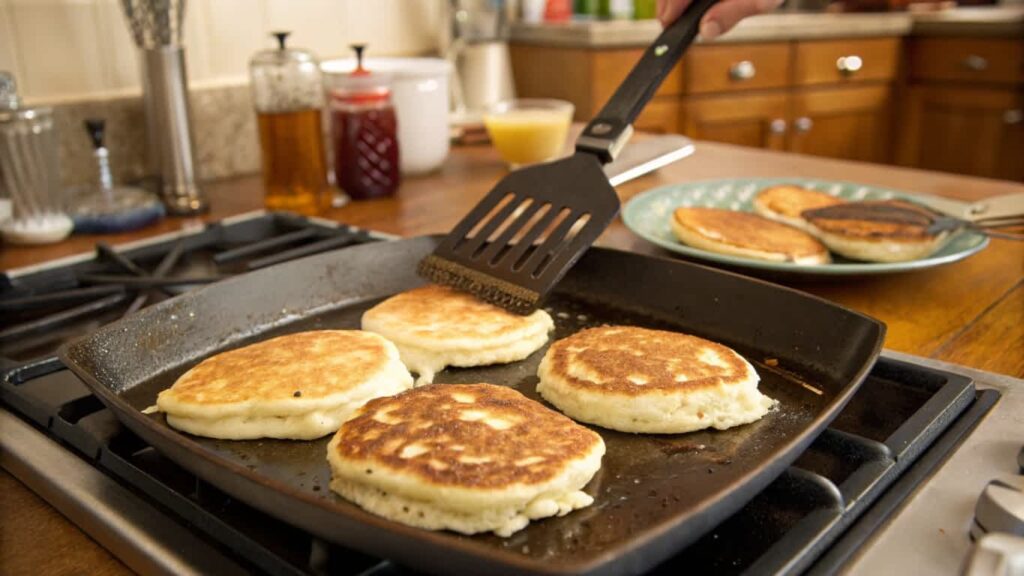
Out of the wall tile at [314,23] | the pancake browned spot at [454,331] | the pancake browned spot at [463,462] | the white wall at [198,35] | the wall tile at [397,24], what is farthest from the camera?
the wall tile at [397,24]

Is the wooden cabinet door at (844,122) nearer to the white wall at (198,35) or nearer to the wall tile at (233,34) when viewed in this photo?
the white wall at (198,35)

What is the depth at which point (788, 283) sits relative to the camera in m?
1.22

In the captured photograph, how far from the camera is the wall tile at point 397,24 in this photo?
2.22 m

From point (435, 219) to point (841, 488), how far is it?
3.49 feet

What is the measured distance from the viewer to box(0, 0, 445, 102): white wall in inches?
64.5

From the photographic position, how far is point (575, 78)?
3.02 metres

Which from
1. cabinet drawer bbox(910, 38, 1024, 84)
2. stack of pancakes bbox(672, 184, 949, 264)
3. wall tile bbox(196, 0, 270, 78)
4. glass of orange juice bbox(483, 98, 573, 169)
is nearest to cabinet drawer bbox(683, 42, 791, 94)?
cabinet drawer bbox(910, 38, 1024, 84)

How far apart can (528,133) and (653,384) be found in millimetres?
1161

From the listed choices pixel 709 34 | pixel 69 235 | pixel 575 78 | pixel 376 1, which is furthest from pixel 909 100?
pixel 69 235

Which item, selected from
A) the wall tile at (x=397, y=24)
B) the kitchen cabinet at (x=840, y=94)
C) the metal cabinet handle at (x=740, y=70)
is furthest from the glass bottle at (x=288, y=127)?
the metal cabinet handle at (x=740, y=70)

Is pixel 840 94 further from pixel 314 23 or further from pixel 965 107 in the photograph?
pixel 314 23

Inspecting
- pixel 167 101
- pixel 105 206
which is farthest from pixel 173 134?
pixel 105 206

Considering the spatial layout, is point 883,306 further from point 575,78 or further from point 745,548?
point 575,78

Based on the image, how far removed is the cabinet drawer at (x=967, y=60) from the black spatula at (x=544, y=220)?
2871 mm
